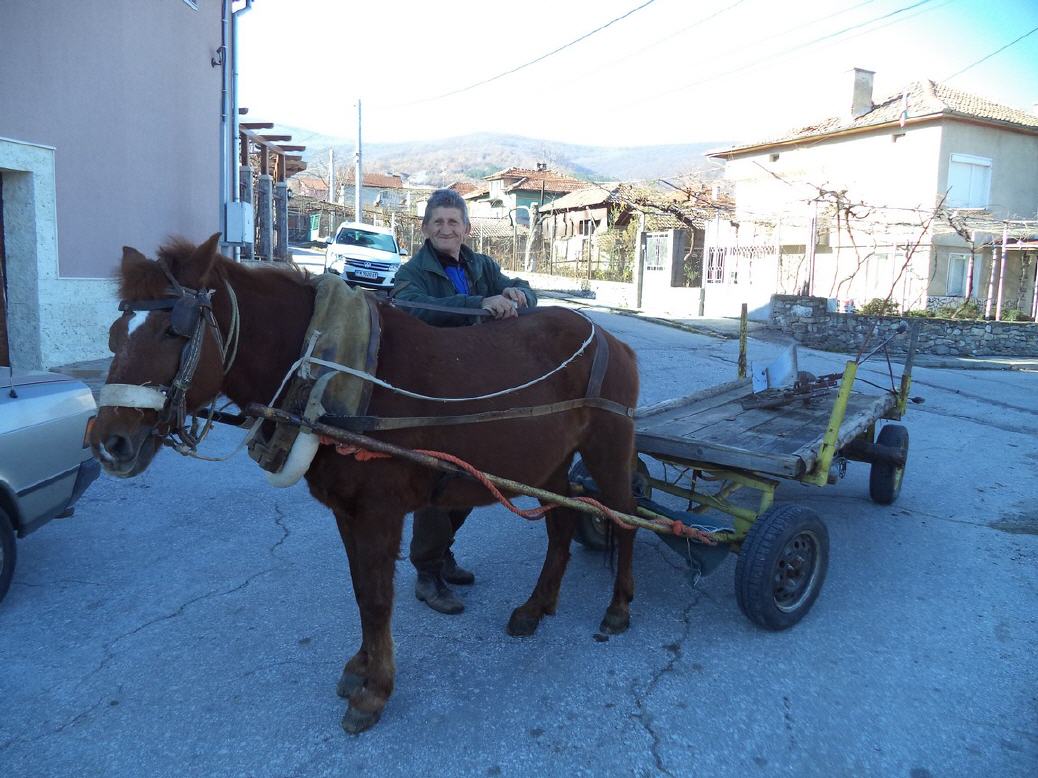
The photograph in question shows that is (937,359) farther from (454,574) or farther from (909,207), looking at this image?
(454,574)

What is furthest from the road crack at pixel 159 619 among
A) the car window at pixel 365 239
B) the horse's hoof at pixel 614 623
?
the car window at pixel 365 239

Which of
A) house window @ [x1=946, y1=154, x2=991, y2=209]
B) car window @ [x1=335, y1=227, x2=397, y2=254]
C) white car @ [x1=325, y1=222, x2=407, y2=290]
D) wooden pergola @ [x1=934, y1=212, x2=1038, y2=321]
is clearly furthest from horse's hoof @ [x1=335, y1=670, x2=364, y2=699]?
house window @ [x1=946, y1=154, x2=991, y2=209]

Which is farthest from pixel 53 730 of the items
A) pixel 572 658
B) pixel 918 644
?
pixel 918 644

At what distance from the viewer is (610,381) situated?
3.52m

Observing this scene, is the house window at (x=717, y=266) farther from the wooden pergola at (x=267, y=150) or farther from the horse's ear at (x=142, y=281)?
the horse's ear at (x=142, y=281)

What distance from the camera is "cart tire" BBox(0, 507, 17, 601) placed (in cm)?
355

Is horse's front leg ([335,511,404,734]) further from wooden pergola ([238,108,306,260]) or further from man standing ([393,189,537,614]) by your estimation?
wooden pergola ([238,108,306,260])

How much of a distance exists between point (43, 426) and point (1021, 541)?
6103 mm

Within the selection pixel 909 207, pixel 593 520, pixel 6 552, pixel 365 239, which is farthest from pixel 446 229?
pixel 909 207

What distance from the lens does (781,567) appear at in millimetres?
3590

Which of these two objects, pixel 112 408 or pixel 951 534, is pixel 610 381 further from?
pixel 951 534

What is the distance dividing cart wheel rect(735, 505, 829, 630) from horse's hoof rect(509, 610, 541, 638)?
1.01 metres

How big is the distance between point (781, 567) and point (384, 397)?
2181 millimetres

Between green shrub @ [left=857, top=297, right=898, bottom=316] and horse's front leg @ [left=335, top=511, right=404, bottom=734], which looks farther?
green shrub @ [left=857, top=297, right=898, bottom=316]
